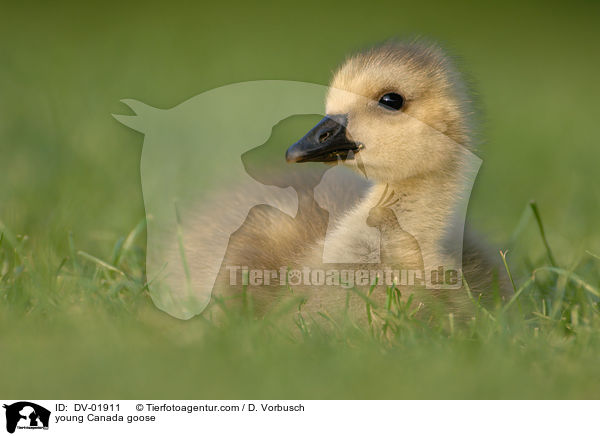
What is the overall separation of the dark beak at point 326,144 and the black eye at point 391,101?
0.38 feet

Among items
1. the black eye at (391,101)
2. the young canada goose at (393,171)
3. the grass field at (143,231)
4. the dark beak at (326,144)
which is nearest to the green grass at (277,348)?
the grass field at (143,231)

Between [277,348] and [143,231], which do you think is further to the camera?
[143,231]

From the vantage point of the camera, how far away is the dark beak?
2393 millimetres

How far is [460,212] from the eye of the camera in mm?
2574

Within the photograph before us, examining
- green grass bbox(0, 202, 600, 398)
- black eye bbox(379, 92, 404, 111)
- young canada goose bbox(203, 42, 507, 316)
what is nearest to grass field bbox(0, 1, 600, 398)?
green grass bbox(0, 202, 600, 398)

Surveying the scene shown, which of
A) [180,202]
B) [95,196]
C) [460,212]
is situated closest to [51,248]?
[180,202]

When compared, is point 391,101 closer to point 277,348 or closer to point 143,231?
point 277,348

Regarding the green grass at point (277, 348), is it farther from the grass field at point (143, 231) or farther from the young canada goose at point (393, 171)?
the young canada goose at point (393, 171)

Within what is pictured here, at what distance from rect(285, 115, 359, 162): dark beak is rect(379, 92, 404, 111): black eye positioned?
4.5 inches

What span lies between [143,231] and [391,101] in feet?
3.66

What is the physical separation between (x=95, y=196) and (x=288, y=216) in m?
1.15
